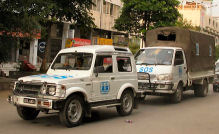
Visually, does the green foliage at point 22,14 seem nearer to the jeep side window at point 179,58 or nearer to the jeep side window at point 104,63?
the jeep side window at point 179,58

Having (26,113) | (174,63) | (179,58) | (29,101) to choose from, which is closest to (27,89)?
(29,101)

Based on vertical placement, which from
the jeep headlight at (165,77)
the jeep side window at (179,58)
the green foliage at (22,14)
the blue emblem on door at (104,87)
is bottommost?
the blue emblem on door at (104,87)

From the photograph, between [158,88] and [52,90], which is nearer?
[52,90]

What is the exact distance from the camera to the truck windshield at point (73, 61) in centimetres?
857

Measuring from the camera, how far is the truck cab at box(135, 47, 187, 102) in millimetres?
12352

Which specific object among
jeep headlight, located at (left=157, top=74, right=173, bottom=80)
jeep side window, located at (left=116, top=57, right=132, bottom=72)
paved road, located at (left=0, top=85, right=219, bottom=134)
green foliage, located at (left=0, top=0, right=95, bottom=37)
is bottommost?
paved road, located at (left=0, top=85, right=219, bottom=134)

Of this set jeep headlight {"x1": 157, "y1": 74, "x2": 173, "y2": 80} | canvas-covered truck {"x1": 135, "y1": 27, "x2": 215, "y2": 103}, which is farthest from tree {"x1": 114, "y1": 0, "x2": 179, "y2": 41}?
jeep headlight {"x1": 157, "y1": 74, "x2": 173, "y2": 80}

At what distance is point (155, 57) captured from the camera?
1310cm

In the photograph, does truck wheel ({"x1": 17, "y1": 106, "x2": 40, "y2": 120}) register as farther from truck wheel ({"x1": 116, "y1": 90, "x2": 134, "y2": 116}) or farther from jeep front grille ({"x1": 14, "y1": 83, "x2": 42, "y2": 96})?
truck wheel ({"x1": 116, "y1": 90, "x2": 134, "y2": 116})

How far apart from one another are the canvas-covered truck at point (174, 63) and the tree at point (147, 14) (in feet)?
27.3

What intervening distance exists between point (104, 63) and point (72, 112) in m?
1.77

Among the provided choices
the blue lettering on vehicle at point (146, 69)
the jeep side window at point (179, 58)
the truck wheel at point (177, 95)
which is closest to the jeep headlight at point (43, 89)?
the blue lettering on vehicle at point (146, 69)

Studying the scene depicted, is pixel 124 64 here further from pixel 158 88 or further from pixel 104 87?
pixel 158 88

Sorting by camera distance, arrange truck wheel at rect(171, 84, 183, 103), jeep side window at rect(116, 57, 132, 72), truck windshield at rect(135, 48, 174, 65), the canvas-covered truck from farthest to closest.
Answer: truck windshield at rect(135, 48, 174, 65)
truck wheel at rect(171, 84, 183, 103)
the canvas-covered truck
jeep side window at rect(116, 57, 132, 72)
